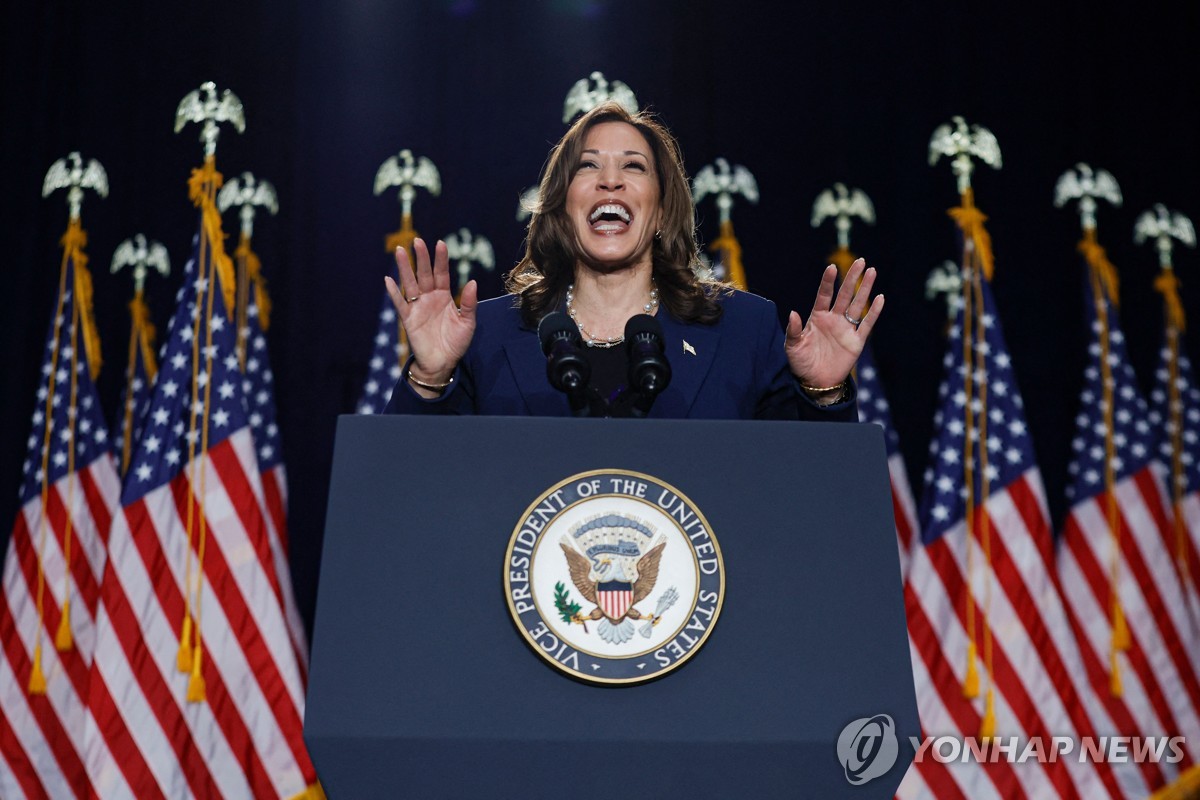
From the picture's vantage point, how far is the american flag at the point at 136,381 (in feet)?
16.4

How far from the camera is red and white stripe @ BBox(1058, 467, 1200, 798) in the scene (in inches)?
190

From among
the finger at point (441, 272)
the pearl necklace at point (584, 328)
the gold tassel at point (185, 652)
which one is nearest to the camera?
the finger at point (441, 272)

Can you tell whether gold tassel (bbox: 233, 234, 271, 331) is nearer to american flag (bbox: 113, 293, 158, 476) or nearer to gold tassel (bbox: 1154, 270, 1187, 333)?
american flag (bbox: 113, 293, 158, 476)

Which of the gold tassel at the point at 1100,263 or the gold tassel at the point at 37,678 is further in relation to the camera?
the gold tassel at the point at 1100,263

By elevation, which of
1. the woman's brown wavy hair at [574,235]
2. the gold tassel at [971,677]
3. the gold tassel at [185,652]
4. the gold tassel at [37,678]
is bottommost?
the gold tassel at [971,677]

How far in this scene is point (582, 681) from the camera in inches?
50.3

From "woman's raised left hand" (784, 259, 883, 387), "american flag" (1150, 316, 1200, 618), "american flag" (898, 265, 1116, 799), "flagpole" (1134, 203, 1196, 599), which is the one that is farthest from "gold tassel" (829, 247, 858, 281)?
"woman's raised left hand" (784, 259, 883, 387)

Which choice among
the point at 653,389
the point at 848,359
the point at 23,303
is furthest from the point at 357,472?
the point at 23,303

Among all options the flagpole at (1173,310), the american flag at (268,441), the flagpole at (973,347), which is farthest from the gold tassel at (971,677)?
the american flag at (268,441)

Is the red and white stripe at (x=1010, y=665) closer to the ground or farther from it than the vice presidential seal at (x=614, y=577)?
closer to the ground

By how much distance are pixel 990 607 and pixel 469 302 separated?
3458 mm

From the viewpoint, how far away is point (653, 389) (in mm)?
1557

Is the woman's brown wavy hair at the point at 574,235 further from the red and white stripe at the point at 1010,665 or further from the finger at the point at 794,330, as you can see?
the red and white stripe at the point at 1010,665

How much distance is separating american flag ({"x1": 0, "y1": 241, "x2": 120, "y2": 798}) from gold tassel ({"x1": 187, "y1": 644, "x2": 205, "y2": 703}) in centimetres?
61
